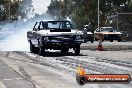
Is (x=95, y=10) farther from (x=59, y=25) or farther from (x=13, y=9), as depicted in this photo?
(x=59, y=25)

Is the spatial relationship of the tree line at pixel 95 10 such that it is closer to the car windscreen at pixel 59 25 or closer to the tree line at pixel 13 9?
the tree line at pixel 13 9

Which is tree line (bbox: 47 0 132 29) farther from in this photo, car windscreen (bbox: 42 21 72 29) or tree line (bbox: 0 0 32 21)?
car windscreen (bbox: 42 21 72 29)

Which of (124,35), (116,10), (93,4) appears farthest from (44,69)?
(116,10)

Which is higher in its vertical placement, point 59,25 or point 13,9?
point 59,25

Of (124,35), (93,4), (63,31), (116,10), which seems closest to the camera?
(63,31)

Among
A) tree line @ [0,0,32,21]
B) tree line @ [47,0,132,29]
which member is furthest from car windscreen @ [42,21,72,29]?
tree line @ [0,0,32,21]

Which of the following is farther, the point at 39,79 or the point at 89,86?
the point at 39,79

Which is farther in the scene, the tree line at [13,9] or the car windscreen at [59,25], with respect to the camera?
the tree line at [13,9]

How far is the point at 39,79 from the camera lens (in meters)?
11.9

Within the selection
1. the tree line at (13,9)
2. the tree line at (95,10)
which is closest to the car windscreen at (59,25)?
the tree line at (95,10)

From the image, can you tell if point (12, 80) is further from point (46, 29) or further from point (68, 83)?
point (46, 29)

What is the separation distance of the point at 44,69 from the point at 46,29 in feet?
23.6

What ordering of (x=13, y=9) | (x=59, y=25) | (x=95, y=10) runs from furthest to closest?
(x=13, y=9)
(x=95, y=10)
(x=59, y=25)

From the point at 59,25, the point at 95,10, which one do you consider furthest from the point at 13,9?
the point at 59,25
